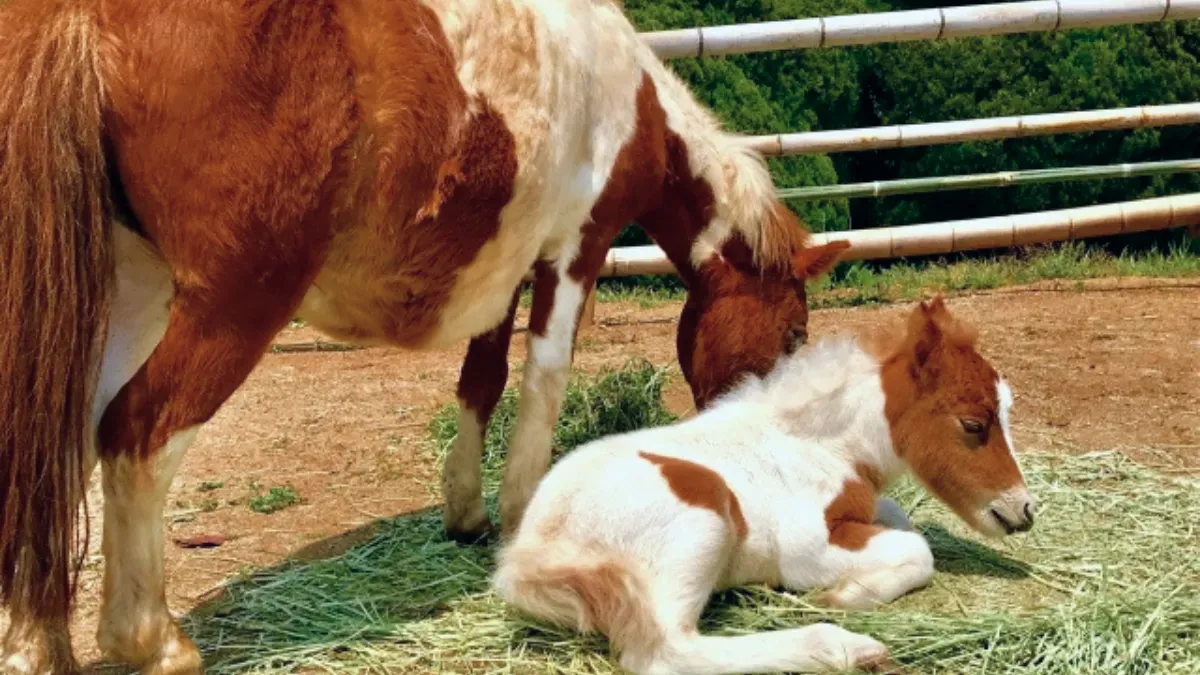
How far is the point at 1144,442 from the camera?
18.8 ft

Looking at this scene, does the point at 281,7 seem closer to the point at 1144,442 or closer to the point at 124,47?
the point at 124,47

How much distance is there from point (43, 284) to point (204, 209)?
44 cm

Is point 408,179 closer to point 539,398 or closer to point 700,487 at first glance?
point 539,398

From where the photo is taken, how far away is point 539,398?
4691 mm

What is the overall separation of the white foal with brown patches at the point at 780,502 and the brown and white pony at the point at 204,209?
843 mm

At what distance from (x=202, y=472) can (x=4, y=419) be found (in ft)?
7.98

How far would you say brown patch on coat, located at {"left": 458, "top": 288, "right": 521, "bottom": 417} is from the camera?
16.6 feet

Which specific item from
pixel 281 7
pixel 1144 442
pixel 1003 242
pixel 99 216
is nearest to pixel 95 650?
pixel 99 216

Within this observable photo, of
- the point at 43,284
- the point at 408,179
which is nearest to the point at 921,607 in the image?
the point at 408,179

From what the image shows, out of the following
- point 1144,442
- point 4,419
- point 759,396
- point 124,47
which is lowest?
point 1144,442

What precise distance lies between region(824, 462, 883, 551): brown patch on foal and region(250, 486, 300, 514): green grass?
2.34 meters

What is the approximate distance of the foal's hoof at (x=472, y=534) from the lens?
502cm

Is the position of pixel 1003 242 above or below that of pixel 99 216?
below

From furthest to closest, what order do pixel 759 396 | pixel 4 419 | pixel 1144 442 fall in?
1. pixel 1144 442
2. pixel 759 396
3. pixel 4 419
